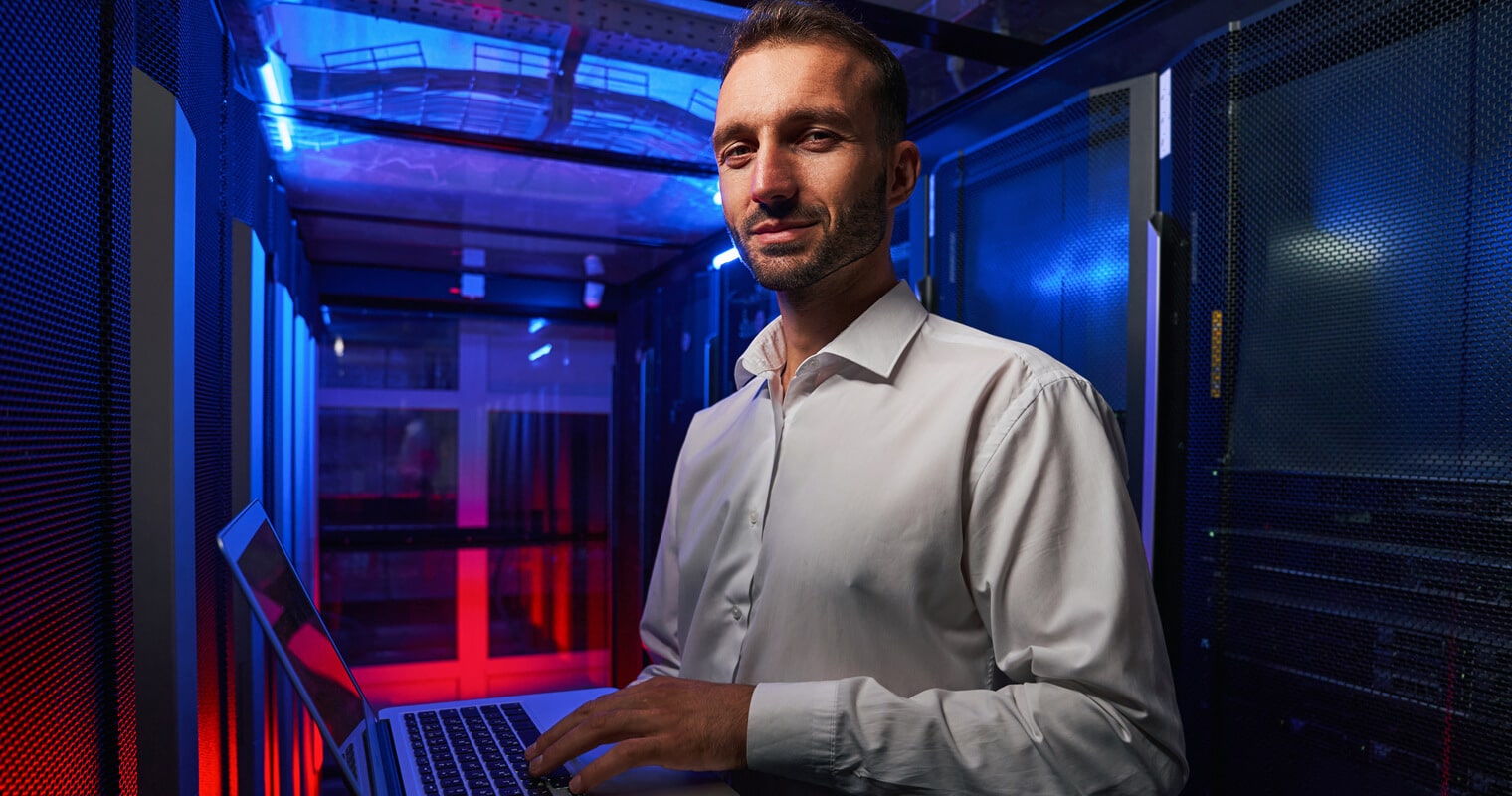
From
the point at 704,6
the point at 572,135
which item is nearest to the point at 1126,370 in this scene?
the point at 704,6

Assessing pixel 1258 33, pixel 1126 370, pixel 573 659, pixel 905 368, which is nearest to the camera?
pixel 905 368

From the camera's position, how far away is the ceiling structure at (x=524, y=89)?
1.67m

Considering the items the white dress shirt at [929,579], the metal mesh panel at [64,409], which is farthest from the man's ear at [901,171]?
the metal mesh panel at [64,409]

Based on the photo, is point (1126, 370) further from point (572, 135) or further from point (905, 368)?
point (572, 135)

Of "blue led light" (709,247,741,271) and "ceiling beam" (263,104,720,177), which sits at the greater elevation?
"ceiling beam" (263,104,720,177)

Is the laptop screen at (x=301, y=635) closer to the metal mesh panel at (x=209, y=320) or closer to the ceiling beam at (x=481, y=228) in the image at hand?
the metal mesh panel at (x=209, y=320)

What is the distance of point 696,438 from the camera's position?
1181mm

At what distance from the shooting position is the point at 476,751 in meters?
0.81

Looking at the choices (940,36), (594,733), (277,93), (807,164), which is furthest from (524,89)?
(594,733)

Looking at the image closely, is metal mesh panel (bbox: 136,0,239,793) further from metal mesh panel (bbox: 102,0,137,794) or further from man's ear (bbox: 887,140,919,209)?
man's ear (bbox: 887,140,919,209)

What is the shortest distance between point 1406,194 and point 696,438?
1.04 meters

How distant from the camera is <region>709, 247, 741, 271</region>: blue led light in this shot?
123 inches

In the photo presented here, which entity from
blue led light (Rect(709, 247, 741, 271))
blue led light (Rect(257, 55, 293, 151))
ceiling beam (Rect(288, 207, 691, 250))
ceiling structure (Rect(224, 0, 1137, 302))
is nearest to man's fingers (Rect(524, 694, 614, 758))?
ceiling structure (Rect(224, 0, 1137, 302))

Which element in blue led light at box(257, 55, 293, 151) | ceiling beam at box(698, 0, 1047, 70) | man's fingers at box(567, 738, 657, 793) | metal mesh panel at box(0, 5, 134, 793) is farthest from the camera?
blue led light at box(257, 55, 293, 151)
